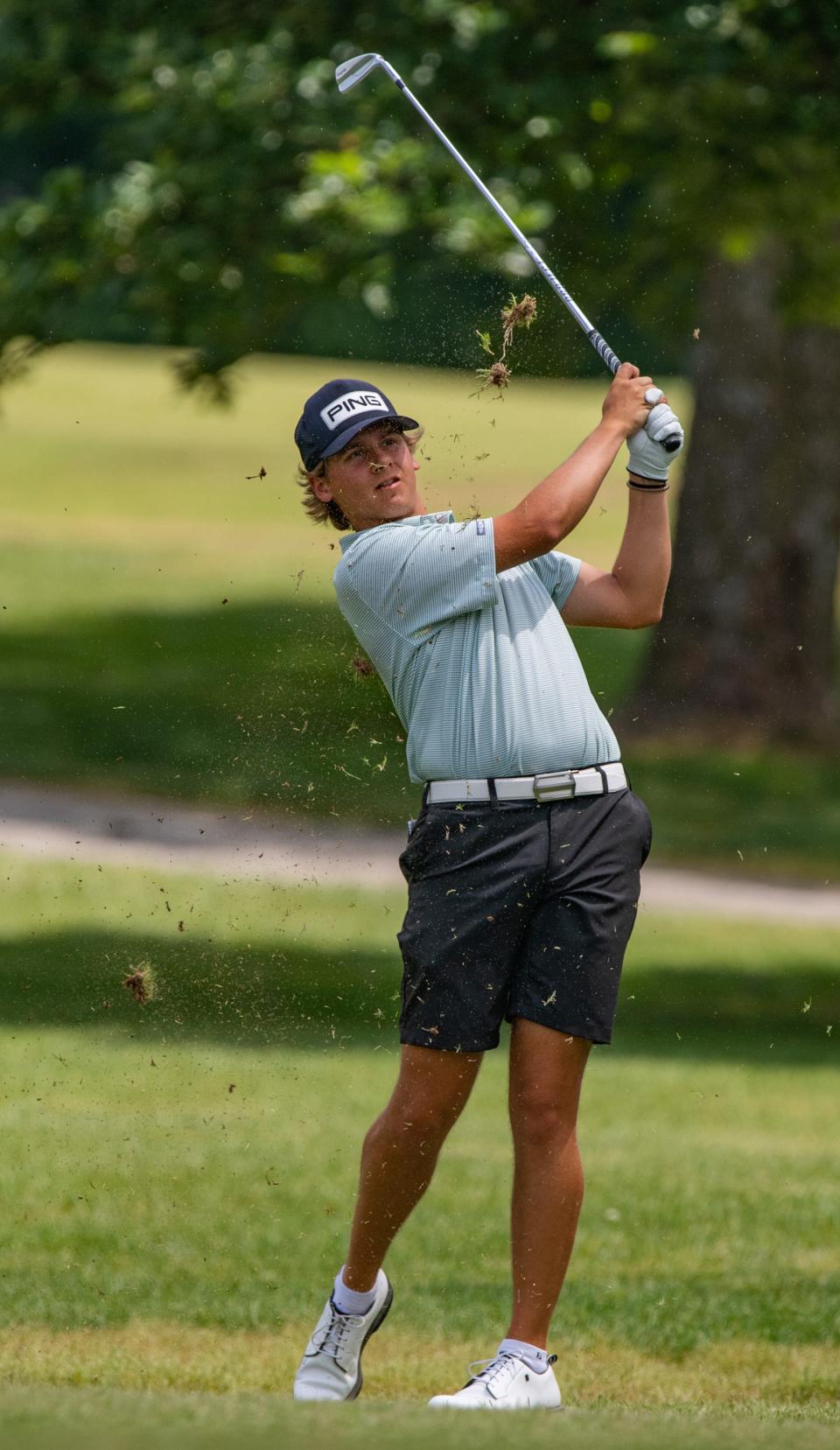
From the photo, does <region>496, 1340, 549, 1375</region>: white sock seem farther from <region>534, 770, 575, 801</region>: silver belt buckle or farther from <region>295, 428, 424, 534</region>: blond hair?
<region>295, 428, 424, 534</region>: blond hair

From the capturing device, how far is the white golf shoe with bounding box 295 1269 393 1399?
4738mm

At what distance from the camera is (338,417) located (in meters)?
4.74

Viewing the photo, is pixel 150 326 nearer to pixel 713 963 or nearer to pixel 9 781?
pixel 713 963

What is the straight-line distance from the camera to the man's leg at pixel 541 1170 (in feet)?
15.0

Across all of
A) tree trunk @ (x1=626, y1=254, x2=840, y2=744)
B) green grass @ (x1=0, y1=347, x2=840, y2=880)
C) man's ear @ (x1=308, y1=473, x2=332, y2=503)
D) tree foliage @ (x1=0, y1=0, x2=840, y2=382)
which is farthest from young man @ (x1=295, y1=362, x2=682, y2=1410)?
tree trunk @ (x1=626, y1=254, x2=840, y2=744)

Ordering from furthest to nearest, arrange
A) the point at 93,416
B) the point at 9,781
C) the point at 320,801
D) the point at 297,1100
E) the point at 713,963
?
the point at 93,416 < the point at 9,781 < the point at 320,801 < the point at 713,963 < the point at 297,1100

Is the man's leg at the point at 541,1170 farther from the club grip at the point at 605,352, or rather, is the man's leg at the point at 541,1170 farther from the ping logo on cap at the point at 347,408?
the club grip at the point at 605,352

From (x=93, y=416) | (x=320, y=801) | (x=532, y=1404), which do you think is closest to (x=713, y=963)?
(x=320, y=801)

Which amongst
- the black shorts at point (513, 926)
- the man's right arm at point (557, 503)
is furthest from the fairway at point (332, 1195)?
the man's right arm at point (557, 503)

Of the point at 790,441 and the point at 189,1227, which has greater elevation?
the point at 189,1227

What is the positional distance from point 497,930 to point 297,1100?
13.5 feet

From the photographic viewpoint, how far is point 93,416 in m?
39.5

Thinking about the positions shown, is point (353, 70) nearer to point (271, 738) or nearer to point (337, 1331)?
point (337, 1331)

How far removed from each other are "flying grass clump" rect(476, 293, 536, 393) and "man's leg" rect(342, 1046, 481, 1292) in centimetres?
149
